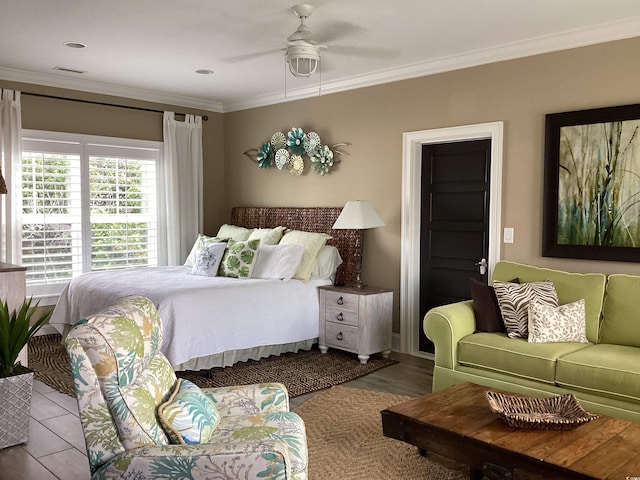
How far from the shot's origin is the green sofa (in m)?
3.21

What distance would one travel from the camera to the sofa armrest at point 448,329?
3887mm

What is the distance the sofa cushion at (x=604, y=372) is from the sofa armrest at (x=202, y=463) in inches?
84.6

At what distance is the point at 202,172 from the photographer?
6.96 m

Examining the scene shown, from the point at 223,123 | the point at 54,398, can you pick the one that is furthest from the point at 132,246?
the point at 54,398

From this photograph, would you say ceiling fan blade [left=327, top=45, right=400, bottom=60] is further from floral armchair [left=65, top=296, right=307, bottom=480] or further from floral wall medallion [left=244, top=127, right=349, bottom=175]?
floral armchair [left=65, top=296, right=307, bottom=480]

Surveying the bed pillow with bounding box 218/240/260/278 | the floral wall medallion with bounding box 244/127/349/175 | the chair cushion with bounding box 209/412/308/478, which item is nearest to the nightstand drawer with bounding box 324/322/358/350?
the bed pillow with bounding box 218/240/260/278

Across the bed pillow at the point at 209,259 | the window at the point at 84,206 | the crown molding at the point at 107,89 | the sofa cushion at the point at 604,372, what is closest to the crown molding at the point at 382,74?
the crown molding at the point at 107,89

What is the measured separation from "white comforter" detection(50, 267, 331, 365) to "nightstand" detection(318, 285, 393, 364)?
147 mm

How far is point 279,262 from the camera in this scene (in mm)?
5352

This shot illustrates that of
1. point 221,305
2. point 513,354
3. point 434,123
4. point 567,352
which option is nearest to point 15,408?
point 221,305

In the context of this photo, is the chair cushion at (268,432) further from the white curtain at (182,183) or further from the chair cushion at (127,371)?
the white curtain at (182,183)

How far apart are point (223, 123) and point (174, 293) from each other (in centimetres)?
334

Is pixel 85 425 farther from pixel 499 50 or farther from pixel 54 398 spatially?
pixel 499 50

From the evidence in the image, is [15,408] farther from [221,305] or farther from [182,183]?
[182,183]
